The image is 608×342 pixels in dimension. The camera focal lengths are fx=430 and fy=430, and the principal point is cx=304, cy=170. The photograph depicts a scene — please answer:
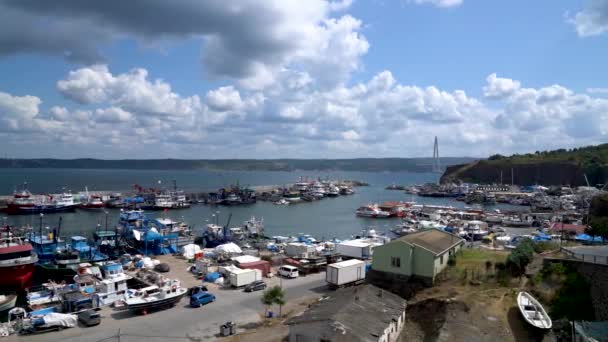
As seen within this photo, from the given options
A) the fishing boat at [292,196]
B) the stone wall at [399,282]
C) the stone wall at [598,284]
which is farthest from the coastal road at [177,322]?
the fishing boat at [292,196]

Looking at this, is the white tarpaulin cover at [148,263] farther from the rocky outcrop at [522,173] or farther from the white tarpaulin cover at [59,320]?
the rocky outcrop at [522,173]

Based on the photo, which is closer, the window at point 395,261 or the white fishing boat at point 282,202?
the window at point 395,261

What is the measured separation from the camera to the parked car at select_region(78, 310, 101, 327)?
16.1 meters

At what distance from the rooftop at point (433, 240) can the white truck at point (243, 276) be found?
7208mm

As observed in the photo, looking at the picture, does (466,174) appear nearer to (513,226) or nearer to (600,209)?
(513,226)

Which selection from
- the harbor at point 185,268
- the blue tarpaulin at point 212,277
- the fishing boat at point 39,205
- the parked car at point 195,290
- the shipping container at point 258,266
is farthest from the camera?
the fishing boat at point 39,205

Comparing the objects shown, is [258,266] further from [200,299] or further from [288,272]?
[200,299]

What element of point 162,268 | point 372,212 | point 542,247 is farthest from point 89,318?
point 372,212

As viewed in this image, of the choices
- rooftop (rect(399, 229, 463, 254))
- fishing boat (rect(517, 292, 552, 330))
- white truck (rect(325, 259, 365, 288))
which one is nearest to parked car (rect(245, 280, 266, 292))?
white truck (rect(325, 259, 365, 288))

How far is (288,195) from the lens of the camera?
287ft

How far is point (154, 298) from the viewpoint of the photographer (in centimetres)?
1753

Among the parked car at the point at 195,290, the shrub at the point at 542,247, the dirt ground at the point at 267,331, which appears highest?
the shrub at the point at 542,247

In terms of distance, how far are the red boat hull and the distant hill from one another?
314 feet

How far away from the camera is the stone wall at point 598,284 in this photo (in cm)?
1445
